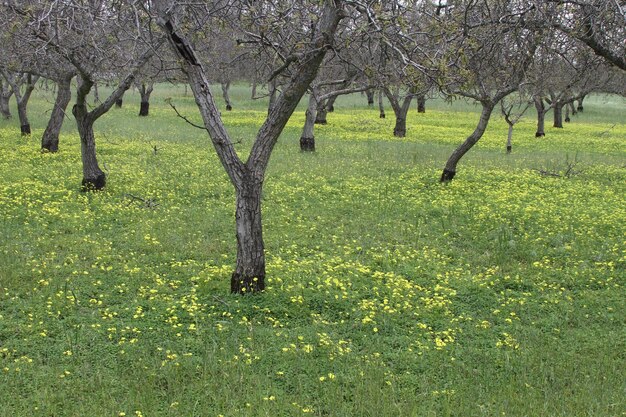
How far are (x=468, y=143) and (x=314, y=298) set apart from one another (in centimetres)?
1085

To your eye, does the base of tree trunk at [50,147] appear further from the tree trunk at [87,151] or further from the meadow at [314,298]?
the tree trunk at [87,151]

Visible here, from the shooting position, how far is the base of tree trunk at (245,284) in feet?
27.7

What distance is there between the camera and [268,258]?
10320mm

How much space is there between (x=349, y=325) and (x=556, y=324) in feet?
9.68

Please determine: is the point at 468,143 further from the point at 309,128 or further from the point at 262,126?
the point at 262,126

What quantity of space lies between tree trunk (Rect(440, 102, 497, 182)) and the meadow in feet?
1.50

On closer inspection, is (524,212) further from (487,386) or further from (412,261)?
(487,386)

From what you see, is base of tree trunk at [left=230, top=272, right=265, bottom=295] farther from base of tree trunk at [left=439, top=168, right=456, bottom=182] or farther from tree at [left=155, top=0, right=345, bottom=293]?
base of tree trunk at [left=439, top=168, right=456, bottom=182]

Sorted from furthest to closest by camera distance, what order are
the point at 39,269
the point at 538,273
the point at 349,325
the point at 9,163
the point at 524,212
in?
the point at 9,163 < the point at 524,212 < the point at 538,273 < the point at 39,269 < the point at 349,325

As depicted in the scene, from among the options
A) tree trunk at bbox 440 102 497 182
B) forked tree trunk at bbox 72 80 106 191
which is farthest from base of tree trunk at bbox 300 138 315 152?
forked tree trunk at bbox 72 80 106 191

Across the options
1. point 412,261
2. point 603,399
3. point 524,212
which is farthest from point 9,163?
point 603,399

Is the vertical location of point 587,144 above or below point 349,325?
above

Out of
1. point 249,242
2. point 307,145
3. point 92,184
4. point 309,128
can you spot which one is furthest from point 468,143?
point 249,242

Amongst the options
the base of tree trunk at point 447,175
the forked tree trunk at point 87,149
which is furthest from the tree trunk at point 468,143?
the forked tree trunk at point 87,149
